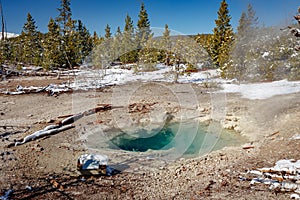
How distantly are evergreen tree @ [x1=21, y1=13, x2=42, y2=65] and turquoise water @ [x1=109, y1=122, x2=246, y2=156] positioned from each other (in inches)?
1233

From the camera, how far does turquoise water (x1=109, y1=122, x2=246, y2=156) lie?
8.82 metres

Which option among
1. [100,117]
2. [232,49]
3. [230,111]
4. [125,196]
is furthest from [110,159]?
[232,49]

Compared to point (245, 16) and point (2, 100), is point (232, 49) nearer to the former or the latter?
point (245, 16)

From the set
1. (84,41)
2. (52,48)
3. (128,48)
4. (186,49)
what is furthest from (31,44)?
(186,49)

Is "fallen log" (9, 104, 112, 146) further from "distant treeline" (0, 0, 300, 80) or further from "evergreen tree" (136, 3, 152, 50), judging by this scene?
"evergreen tree" (136, 3, 152, 50)

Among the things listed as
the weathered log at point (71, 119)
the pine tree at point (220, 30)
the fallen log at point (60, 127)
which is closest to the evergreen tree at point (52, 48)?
the pine tree at point (220, 30)

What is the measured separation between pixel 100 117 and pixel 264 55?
15.1 metres

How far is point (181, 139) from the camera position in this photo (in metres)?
9.63

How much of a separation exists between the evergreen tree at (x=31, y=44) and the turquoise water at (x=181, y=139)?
103 ft

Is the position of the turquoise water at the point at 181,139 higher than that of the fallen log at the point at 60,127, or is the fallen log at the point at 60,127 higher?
the fallen log at the point at 60,127

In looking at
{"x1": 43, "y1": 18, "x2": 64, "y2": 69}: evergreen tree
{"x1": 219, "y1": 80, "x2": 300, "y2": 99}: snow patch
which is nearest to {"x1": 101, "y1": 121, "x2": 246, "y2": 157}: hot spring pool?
{"x1": 219, "y1": 80, "x2": 300, "y2": 99}: snow patch

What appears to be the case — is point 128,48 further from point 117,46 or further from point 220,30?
point 220,30

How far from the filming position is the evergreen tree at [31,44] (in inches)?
1460

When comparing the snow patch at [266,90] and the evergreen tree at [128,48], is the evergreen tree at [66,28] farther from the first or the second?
the snow patch at [266,90]
